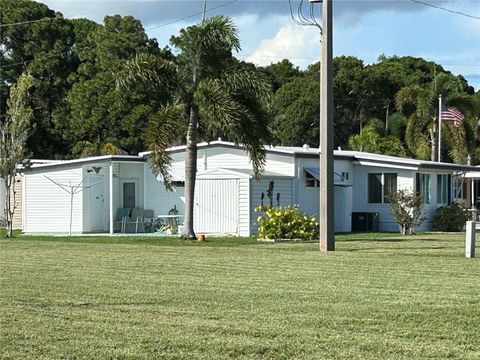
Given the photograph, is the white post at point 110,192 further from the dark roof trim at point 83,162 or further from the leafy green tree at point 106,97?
the leafy green tree at point 106,97

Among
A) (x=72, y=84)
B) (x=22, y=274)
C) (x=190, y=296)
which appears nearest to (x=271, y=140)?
(x=22, y=274)

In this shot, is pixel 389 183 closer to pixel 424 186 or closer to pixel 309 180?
pixel 424 186

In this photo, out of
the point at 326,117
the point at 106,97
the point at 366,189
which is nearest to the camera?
the point at 326,117

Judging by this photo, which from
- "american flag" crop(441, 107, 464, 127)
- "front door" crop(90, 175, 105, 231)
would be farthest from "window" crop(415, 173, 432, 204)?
"front door" crop(90, 175, 105, 231)

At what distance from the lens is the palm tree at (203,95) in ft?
84.2

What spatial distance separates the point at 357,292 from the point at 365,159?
2233 cm

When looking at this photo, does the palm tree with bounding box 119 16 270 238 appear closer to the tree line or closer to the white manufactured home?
the white manufactured home

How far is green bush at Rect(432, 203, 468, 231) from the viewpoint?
1357 inches

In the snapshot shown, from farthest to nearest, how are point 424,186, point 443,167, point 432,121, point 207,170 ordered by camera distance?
point 432,121 < point 443,167 < point 424,186 < point 207,170

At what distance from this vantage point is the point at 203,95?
2566cm

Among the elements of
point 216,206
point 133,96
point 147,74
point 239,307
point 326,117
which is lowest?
point 239,307

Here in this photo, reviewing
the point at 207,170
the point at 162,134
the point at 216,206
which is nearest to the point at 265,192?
the point at 216,206

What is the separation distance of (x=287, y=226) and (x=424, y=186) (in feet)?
30.4

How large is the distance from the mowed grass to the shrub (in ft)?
38.9
